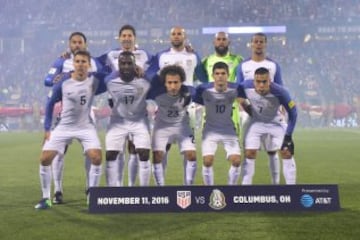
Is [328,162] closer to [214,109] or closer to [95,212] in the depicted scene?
[214,109]

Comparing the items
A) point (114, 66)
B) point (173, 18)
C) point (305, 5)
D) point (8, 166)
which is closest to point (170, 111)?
point (114, 66)

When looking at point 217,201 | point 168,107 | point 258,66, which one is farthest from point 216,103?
point 217,201

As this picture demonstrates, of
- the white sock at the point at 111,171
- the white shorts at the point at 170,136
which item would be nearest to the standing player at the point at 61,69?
the white sock at the point at 111,171

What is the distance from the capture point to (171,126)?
723cm

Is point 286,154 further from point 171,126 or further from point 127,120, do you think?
point 127,120

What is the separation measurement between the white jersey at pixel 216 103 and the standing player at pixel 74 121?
150cm

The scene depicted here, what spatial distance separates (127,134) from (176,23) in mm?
36916

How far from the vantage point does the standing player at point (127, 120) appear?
22.9 feet

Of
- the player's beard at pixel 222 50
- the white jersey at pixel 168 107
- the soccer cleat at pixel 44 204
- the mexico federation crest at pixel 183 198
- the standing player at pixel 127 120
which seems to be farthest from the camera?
the player's beard at pixel 222 50

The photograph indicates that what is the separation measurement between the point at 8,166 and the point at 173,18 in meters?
32.1

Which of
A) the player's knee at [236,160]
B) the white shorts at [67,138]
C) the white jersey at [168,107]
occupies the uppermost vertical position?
the white jersey at [168,107]

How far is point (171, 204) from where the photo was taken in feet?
20.6

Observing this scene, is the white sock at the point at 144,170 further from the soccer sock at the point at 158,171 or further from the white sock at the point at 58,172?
the white sock at the point at 58,172

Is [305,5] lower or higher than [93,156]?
higher
